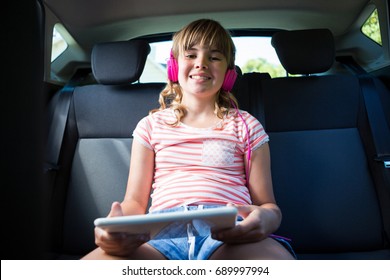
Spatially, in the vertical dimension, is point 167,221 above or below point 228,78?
below

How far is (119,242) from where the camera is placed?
860 millimetres

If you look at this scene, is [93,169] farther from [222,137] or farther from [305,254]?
[305,254]

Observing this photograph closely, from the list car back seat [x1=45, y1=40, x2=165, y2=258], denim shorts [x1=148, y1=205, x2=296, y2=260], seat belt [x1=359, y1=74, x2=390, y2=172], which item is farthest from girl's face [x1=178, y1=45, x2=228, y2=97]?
seat belt [x1=359, y1=74, x2=390, y2=172]

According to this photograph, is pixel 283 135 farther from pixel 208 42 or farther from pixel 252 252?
pixel 252 252

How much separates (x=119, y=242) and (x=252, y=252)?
0.93 ft

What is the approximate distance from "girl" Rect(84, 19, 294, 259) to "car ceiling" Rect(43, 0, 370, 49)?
1.92ft

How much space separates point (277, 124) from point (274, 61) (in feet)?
1.05

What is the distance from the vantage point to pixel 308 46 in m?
1.67

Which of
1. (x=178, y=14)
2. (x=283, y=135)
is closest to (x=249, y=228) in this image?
(x=283, y=135)

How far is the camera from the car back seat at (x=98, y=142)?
1596 mm

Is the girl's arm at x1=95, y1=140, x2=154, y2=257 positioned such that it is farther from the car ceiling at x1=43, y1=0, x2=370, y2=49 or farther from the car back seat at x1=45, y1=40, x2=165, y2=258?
the car ceiling at x1=43, y1=0, x2=370, y2=49

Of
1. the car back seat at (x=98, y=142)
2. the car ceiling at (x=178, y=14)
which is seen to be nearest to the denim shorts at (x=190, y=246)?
the car back seat at (x=98, y=142)

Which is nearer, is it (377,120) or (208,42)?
(208,42)

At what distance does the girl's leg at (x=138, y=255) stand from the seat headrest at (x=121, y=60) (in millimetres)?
777
